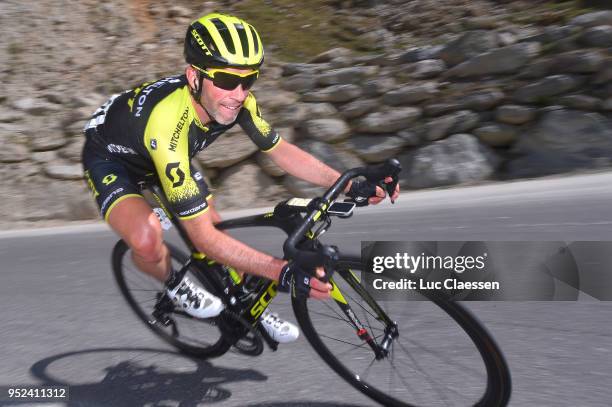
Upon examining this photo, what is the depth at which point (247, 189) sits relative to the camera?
923 centimetres

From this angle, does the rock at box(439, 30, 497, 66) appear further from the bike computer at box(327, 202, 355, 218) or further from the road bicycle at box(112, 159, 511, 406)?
the bike computer at box(327, 202, 355, 218)

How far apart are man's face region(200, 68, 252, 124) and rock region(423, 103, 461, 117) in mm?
6621

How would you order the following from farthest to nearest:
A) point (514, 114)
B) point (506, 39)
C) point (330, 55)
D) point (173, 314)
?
1. point (330, 55)
2. point (506, 39)
3. point (514, 114)
4. point (173, 314)

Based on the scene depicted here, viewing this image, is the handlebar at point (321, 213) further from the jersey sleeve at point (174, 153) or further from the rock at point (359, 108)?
the rock at point (359, 108)

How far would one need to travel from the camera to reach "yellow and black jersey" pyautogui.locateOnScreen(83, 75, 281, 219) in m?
2.95

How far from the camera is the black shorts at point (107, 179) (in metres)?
3.45

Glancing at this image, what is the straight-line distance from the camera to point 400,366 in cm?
324

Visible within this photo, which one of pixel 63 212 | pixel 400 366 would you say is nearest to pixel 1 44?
pixel 63 212

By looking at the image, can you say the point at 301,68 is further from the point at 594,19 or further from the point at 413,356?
the point at 413,356

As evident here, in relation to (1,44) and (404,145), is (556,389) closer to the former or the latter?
(404,145)

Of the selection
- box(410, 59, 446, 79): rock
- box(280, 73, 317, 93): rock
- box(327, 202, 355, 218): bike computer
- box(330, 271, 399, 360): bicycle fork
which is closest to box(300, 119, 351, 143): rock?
box(280, 73, 317, 93): rock

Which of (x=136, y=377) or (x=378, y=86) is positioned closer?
(x=136, y=377)

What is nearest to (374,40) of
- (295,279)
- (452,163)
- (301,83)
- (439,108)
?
(301,83)

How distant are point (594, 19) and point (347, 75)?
3.99m
